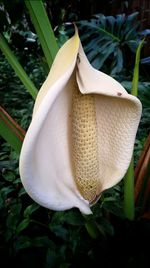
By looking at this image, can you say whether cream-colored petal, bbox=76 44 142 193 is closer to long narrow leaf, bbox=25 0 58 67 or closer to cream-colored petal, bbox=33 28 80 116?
cream-colored petal, bbox=33 28 80 116

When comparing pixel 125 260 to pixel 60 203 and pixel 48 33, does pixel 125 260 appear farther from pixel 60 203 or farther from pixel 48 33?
pixel 48 33

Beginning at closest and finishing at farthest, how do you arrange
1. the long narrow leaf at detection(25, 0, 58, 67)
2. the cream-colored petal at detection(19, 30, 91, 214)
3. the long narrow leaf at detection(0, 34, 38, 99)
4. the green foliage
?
Answer: 1. the cream-colored petal at detection(19, 30, 91, 214)
2. the long narrow leaf at detection(25, 0, 58, 67)
3. the long narrow leaf at detection(0, 34, 38, 99)
4. the green foliage

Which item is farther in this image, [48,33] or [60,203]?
[48,33]

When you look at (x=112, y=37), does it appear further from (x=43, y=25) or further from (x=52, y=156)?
(x=52, y=156)

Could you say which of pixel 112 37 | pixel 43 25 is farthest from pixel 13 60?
pixel 112 37

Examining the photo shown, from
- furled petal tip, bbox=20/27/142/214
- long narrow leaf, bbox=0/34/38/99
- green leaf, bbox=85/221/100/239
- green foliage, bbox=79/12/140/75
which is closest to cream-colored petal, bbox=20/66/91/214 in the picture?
furled petal tip, bbox=20/27/142/214

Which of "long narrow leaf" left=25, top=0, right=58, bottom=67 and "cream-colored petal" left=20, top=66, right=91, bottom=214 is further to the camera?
"long narrow leaf" left=25, top=0, right=58, bottom=67

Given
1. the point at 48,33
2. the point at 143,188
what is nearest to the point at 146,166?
the point at 143,188
